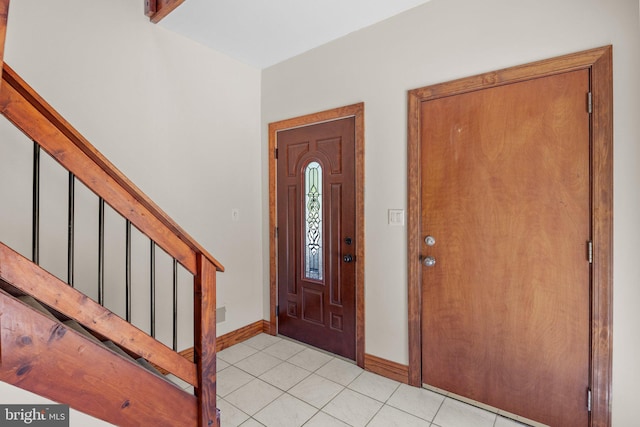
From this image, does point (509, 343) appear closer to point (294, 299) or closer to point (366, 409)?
point (366, 409)

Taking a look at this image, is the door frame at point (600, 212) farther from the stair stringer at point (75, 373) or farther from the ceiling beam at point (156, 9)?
the ceiling beam at point (156, 9)

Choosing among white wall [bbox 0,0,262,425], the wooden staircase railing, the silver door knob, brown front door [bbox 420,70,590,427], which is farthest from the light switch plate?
white wall [bbox 0,0,262,425]

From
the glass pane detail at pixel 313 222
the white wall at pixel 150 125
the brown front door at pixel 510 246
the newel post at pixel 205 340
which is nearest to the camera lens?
the newel post at pixel 205 340

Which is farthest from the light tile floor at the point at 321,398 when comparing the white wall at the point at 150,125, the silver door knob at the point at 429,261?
the silver door knob at the point at 429,261

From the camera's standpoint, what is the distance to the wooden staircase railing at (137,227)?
3.37ft

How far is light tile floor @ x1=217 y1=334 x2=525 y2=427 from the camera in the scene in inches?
73.2

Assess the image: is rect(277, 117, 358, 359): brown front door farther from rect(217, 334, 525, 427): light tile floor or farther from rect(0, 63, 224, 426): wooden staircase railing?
rect(0, 63, 224, 426): wooden staircase railing

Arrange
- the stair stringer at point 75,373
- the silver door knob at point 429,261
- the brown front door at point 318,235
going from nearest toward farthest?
the stair stringer at point 75,373 < the silver door knob at point 429,261 < the brown front door at point 318,235

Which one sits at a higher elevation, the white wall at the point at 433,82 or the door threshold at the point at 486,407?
the white wall at the point at 433,82

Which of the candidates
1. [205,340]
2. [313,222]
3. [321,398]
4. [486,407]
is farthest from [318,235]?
[486,407]

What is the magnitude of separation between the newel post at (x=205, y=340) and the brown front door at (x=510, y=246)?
4.62 ft

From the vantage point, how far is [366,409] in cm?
197

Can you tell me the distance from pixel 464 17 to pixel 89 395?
2.70 metres

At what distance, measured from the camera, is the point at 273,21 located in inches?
91.3
